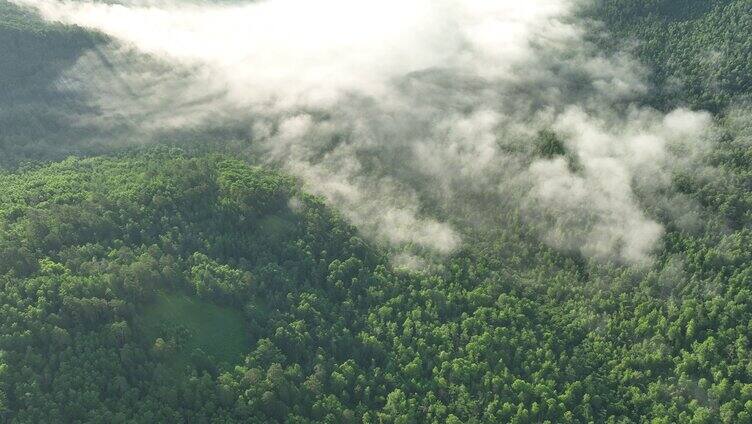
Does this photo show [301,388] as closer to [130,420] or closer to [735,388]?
[130,420]

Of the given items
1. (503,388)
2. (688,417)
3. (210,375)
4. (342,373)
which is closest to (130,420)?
(210,375)

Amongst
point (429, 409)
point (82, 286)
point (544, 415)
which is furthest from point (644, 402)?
point (82, 286)

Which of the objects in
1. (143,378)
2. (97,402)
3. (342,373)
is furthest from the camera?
(342,373)

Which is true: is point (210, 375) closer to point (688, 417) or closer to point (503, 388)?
point (503, 388)

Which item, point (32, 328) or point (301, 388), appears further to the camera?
point (301, 388)

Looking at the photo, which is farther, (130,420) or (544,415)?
(544,415)

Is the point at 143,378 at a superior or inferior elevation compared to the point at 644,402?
inferior

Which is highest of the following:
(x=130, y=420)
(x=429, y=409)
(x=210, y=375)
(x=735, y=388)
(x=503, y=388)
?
(x=735, y=388)

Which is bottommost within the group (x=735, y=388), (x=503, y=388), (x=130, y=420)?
(x=130, y=420)

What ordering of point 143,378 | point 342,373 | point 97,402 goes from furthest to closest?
point 342,373 < point 143,378 < point 97,402
